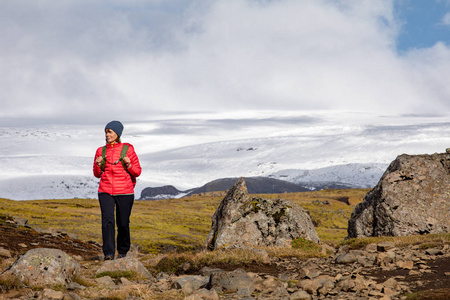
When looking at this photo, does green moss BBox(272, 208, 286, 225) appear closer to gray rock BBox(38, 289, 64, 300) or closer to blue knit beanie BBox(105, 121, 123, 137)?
blue knit beanie BBox(105, 121, 123, 137)

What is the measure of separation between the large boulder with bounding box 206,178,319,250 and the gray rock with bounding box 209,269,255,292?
9.73 meters

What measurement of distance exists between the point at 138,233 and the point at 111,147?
42904 millimetres

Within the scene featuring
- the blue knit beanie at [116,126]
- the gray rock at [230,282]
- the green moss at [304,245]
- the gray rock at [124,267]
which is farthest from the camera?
the green moss at [304,245]

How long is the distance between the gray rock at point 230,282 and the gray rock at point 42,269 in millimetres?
3395

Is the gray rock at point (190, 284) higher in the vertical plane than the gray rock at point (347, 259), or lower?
higher

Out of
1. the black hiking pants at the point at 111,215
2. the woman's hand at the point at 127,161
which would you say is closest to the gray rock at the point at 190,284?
the black hiking pants at the point at 111,215

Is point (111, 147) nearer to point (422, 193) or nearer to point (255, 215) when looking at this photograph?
point (255, 215)

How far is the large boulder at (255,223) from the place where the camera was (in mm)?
20141

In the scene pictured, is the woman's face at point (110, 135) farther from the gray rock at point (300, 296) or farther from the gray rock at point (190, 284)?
the gray rock at point (300, 296)

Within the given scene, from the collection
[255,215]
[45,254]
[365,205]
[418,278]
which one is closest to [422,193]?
[365,205]

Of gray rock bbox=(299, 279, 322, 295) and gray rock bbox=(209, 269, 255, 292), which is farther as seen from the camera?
gray rock bbox=(209, 269, 255, 292)

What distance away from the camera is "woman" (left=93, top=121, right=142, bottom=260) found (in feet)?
46.2

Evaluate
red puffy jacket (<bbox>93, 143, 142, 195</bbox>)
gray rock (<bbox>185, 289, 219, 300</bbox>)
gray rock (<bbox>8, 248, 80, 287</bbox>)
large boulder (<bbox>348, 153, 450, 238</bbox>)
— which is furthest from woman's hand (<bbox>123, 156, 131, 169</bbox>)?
large boulder (<bbox>348, 153, 450, 238</bbox>)

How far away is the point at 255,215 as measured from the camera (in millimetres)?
20953
